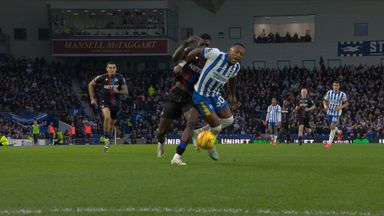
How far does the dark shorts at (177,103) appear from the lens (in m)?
14.1

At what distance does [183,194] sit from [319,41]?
5438 centimetres

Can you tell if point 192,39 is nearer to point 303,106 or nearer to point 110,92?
point 110,92

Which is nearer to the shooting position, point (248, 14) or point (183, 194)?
point (183, 194)

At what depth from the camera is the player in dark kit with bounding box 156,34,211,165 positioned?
40.4ft

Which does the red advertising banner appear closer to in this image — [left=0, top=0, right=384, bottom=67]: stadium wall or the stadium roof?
[left=0, top=0, right=384, bottom=67]: stadium wall


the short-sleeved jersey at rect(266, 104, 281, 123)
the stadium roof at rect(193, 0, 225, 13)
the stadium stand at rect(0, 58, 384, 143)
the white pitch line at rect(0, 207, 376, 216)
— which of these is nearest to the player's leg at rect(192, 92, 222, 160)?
the white pitch line at rect(0, 207, 376, 216)

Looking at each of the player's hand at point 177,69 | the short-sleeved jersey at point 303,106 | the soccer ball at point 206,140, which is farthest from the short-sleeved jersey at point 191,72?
the short-sleeved jersey at point 303,106

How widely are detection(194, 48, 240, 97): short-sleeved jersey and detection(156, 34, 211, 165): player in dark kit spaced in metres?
0.47

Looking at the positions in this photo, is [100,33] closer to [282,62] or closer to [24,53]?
[24,53]

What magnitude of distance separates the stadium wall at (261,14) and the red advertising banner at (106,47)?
14.2 feet

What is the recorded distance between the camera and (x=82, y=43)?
57188mm

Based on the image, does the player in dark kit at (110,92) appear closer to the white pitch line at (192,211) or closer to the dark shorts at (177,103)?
the dark shorts at (177,103)

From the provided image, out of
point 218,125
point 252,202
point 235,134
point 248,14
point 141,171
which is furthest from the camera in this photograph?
point 248,14

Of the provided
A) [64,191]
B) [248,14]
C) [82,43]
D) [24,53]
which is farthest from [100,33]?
[64,191]
